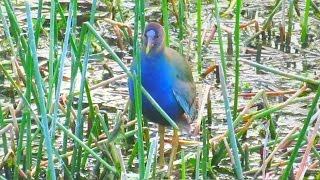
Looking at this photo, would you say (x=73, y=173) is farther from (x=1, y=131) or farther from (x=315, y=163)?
(x=315, y=163)

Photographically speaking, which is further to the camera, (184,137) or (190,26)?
(190,26)

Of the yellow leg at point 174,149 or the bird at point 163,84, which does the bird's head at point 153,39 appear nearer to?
the bird at point 163,84

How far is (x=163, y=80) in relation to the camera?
4.05 m

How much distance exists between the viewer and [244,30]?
5969mm

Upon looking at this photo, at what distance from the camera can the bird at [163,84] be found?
4.00 m

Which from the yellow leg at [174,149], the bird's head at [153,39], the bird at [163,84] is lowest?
the yellow leg at [174,149]

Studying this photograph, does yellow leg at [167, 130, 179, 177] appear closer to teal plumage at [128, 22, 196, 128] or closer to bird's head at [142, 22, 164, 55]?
teal plumage at [128, 22, 196, 128]

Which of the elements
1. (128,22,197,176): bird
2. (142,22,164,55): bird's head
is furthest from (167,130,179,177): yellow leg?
(142,22,164,55): bird's head

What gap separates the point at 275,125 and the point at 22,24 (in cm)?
201

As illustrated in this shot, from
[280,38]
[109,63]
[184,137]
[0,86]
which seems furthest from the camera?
[280,38]

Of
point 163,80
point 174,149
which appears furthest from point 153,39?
point 174,149

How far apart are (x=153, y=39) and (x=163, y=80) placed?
0.18 metres

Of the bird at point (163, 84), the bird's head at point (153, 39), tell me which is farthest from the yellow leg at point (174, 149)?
the bird's head at point (153, 39)

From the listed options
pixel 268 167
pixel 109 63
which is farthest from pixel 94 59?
pixel 268 167
